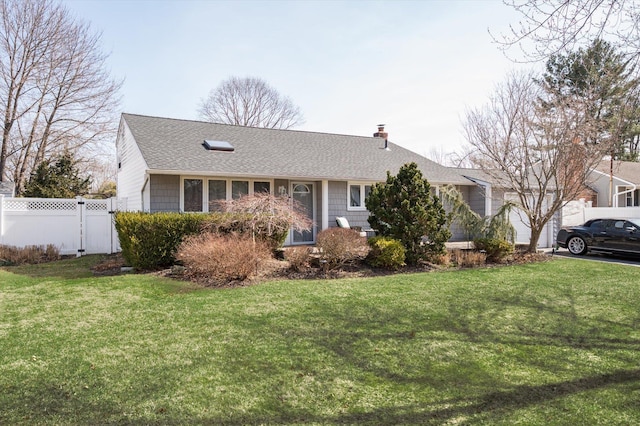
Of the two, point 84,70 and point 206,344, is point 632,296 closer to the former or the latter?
point 206,344

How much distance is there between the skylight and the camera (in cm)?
1431

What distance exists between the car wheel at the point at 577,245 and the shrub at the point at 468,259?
18.1 feet

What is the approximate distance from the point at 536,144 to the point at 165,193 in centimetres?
1197

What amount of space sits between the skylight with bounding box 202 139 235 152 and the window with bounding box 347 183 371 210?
478cm

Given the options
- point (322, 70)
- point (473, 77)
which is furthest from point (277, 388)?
point (322, 70)

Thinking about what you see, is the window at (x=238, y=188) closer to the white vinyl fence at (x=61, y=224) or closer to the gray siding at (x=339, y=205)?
the gray siding at (x=339, y=205)

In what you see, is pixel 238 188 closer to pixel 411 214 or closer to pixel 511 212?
pixel 411 214

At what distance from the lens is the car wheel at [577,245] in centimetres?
1459

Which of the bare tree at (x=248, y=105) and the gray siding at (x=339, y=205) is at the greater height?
the bare tree at (x=248, y=105)

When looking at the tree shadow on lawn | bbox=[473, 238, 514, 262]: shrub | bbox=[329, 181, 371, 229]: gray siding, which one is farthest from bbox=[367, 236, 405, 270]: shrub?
the tree shadow on lawn

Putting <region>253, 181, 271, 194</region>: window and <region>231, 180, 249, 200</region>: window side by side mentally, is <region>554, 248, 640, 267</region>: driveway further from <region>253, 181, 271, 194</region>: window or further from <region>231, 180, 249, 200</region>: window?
<region>231, 180, 249, 200</region>: window

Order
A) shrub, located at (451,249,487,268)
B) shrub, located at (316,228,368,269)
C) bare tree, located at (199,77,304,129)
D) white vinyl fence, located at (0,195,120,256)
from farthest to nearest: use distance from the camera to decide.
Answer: bare tree, located at (199,77,304,129), white vinyl fence, located at (0,195,120,256), shrub, located at (451,249,487,268), shrub, located at (316,228,368,269)

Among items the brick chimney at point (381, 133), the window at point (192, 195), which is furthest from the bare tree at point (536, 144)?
the window at point (192, 195)

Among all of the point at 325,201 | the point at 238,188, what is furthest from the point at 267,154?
the point at 325,201
